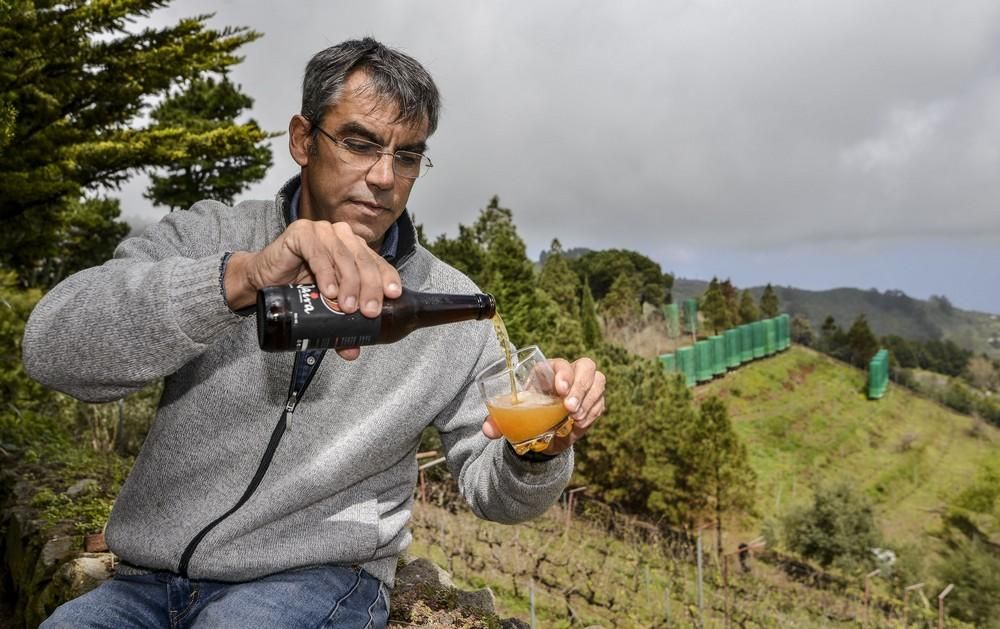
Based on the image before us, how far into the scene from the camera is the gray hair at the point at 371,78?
6.95ft

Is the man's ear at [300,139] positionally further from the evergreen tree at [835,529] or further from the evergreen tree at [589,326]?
the evergreen tree at [589,326]

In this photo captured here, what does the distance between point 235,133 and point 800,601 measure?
1551 centimetres

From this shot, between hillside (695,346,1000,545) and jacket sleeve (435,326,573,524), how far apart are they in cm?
2840

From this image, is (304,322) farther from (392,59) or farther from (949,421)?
(949,421)

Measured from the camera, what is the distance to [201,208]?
7.27 feet

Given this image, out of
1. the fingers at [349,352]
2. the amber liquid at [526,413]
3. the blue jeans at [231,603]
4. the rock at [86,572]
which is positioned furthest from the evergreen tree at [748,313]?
the fingers at [349,352]

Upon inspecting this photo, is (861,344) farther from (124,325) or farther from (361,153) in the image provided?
(124,325)

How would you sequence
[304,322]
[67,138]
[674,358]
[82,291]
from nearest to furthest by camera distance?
[304,322]
[82,291]
[67,138]
[674,358]

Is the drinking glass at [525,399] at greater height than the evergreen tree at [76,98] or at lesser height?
lesser

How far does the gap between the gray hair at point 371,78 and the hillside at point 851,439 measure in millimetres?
28934

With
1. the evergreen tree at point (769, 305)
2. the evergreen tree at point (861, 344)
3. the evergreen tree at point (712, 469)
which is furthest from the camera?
the evergreen tree at point (769, 305)

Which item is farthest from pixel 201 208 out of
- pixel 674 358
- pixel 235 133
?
pixel 674 358

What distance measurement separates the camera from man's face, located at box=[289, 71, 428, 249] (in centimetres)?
211

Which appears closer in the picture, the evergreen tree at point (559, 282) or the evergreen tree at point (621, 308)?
the evergreen tree at point (559, 282)
